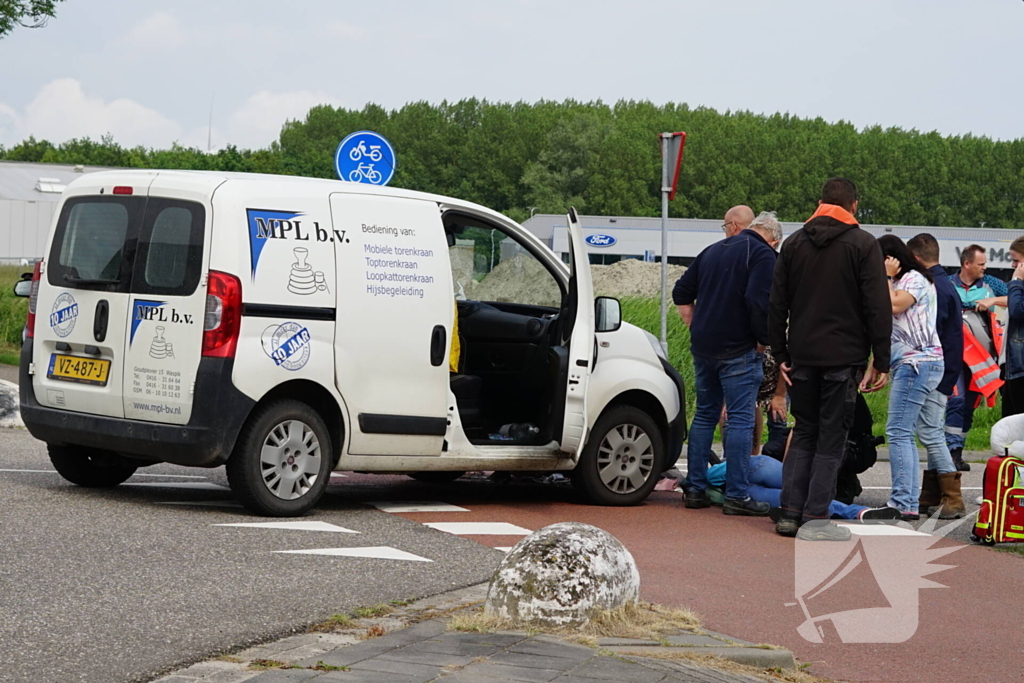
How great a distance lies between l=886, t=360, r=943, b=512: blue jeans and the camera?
9086mm

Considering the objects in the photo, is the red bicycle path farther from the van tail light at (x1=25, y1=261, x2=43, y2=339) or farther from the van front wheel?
the van tail light at (x1=25, y1=261, x2=43, y2=339)

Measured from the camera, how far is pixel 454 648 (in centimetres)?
485

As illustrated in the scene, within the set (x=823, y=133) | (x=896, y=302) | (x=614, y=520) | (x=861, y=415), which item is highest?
(x=823, y=133)

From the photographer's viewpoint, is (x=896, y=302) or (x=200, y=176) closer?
(x=200, y=176)

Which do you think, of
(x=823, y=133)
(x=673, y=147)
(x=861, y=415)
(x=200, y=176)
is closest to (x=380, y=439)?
(x=200, y=176)

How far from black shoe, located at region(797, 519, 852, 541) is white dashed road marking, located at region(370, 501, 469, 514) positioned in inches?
81.6

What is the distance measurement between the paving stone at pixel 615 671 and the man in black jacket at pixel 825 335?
3.82 meters

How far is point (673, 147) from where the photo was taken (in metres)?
14.8

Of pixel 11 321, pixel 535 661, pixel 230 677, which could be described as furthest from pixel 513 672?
pixel 11 321

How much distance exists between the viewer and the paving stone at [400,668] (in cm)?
445

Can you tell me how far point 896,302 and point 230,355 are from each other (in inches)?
165

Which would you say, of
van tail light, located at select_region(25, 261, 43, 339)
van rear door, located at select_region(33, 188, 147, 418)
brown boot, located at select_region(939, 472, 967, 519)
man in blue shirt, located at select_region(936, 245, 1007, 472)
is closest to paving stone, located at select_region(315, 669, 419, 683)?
van rear door, located at select_region(33, 188, 147, 418)

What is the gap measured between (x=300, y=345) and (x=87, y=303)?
1.29 metres

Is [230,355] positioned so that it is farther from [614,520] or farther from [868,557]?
[868,557]
